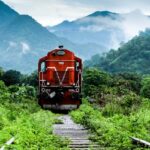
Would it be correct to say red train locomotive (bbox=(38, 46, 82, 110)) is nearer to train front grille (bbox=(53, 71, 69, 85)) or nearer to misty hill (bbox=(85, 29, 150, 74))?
train front grille (bbox=(53, 71, 69, 85))

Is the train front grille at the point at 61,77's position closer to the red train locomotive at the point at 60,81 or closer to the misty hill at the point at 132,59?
the red train locomotive at the point at 60,81

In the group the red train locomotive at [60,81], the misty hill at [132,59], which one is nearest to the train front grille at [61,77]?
the red train locomotive at [60,81]

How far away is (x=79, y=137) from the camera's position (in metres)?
13.8

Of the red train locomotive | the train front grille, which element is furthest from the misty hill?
the train front grille

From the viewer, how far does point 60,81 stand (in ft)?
95.2

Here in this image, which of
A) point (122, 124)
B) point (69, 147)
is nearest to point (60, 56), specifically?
point (122, 124)

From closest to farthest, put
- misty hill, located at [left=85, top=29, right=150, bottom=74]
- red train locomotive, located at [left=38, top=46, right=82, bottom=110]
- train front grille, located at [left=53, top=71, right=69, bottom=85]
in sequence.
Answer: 1. red train locomotive, located at [left=38, top=46, right=82, bottom=110]
2. train front grille, located at [left=53, top=71, right=69, bottom=85]
3. misty hill, located at [left=85, top=29, right=150, bottom=74]

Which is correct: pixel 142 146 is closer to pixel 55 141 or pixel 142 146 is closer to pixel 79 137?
pixel 55 141

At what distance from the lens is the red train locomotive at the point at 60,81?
28016 millimetres

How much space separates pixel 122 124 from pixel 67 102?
1431cm

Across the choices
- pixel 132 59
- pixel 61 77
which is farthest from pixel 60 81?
pixel 132 59

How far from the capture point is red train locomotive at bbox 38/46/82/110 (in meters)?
28.0

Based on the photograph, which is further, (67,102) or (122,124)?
(67,102)

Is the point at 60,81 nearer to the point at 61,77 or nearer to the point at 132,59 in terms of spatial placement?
the point at 61,77
